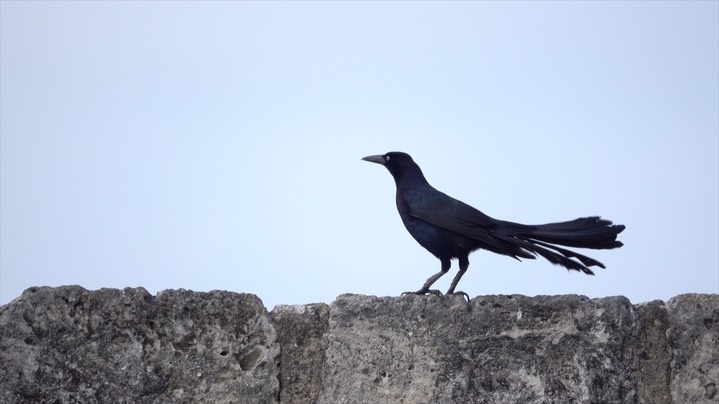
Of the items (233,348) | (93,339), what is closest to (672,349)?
(233,348)

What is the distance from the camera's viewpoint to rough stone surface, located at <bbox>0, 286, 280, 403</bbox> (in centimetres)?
329

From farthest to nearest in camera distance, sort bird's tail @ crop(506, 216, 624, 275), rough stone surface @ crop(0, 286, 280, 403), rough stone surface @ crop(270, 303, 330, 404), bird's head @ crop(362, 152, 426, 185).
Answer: bird's head @ crop(362, 152, 426, 185), bird's tail @ crop(506, 216, 624, 275), rough stone surface @ crop(270, 303, 330, 404), rough stone surface @ crop(0, 286, 280, 403)

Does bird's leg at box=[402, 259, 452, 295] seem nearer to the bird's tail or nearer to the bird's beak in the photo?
the bird's tail

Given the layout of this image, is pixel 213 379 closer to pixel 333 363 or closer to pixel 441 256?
pixel 333 363

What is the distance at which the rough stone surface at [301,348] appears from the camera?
3.54m

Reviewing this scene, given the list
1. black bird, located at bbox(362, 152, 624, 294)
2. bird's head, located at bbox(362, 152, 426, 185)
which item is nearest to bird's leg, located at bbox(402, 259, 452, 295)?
black bird, located at bbox(362, 152, 624, 294)

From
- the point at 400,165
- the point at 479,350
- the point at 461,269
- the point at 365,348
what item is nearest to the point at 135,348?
the point at 365,348

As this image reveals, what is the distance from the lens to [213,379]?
136 inches

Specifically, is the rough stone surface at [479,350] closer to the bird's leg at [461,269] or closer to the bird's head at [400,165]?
the bird's leg at [461,269]

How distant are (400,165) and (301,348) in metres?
1.96

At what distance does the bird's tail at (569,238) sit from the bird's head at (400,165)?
3.59 feet

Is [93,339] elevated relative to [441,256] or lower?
lower

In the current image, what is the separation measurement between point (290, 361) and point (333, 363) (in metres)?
0.16

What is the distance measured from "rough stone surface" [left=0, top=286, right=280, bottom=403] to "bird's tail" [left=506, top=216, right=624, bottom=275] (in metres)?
1.30
